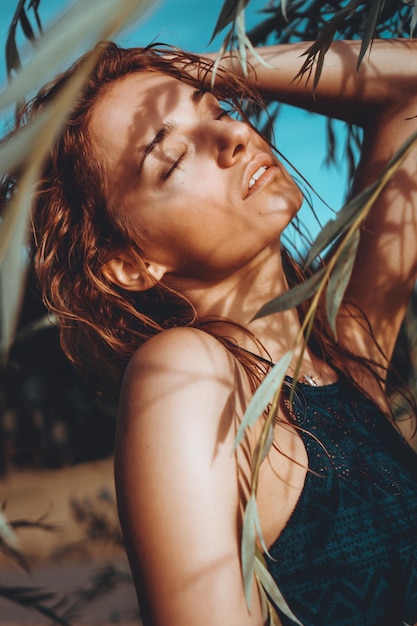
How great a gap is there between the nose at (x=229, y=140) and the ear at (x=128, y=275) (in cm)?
21

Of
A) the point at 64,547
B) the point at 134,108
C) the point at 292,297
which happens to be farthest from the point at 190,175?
the point at 64,547

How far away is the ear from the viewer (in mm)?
Result: 968

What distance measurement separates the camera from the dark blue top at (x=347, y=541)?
0.82 metres

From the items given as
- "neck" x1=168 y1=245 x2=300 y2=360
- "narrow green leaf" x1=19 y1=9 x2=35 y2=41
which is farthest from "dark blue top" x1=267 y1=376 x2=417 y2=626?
"narrow green leaf" x1=19 y1=9 x2=35 y2=41

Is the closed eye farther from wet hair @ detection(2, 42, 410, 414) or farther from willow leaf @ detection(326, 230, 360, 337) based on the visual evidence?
willow leaf @ detection(326, 230, 360, 337)

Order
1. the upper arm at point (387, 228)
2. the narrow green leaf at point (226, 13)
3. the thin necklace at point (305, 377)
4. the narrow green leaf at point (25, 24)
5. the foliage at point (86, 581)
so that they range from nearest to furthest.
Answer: the narrow green leaf at point (226, 13)
the narrow green leaf at point (25, 24)
the thin necklace at point (305, 377)
the upper arm at point (387, 228)
the foliage at point (86, 581)

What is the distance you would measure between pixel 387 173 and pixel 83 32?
264 millimetres

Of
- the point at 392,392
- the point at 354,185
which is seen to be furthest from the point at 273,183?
the point at 392,392

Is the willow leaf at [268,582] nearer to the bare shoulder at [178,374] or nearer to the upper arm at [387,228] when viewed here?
the bare shoulder at [178,374]

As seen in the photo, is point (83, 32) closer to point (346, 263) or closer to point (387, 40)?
point (346, 263)

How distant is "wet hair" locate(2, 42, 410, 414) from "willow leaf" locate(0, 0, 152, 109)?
1.33 feet

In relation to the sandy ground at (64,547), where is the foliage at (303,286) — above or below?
above

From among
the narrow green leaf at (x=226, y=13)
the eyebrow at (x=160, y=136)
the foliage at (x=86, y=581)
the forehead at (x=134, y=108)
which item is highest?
the narrow green leaf at (x=226, y=13)

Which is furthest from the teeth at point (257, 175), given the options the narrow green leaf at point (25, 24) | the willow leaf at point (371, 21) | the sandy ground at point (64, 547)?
the sandy ground at point (64, 547)
